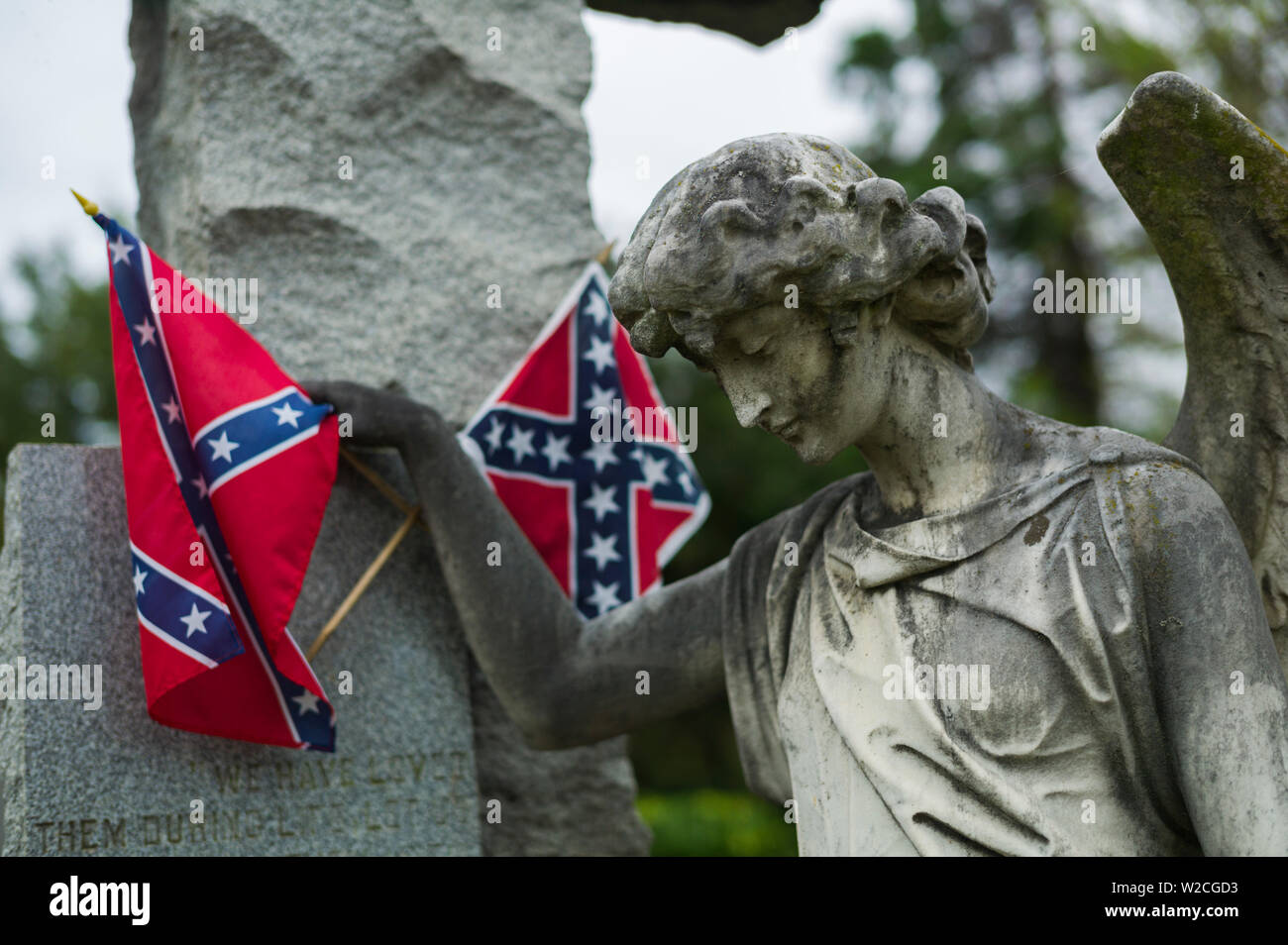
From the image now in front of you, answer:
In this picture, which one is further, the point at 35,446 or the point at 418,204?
the point at 418,204

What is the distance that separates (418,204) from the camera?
4266 millimetres

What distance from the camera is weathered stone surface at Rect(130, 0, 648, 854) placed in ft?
13.2

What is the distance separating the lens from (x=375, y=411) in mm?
3770

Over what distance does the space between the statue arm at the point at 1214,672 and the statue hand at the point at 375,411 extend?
5.85ft

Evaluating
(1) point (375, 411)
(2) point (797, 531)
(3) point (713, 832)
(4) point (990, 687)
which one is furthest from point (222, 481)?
(3) point (713, 832)

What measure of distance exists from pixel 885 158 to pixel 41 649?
1223cm

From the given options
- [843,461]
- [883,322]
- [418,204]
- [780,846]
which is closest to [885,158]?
[843,461]

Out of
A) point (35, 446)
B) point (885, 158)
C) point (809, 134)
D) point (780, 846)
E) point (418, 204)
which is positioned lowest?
point (780, 846)

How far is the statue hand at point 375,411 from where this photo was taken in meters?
3.74

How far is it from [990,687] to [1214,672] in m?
0.40

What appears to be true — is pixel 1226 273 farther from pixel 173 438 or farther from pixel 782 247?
pixel 173 438

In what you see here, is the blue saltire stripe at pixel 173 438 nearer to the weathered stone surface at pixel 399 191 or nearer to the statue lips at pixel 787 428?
the weathered stone surface at pixel 399 191

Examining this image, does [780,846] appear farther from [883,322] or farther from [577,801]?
[883,322]

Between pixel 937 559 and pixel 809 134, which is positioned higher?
pixel 809 134
